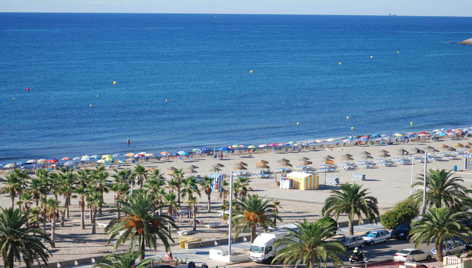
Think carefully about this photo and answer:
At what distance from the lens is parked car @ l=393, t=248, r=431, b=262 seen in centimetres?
3209

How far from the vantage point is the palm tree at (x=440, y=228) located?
31766 mm

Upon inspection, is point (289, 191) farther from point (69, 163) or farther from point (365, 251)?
point (69, 163)

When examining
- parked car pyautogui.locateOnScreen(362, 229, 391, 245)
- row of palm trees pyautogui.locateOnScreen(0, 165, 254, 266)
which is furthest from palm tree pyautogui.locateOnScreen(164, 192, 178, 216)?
parked car pyautogui.locateOnScreen(362, 229, 391, 245)

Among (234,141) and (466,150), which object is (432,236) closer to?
(466,150)

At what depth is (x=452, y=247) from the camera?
3384 cm

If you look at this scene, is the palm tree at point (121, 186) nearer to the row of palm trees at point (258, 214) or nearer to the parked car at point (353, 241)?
the row of palm trees at point (258, 214)

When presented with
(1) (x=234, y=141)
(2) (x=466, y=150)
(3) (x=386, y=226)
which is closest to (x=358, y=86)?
(1) (x=234, y=141)

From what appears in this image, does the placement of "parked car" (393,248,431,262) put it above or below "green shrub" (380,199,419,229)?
below

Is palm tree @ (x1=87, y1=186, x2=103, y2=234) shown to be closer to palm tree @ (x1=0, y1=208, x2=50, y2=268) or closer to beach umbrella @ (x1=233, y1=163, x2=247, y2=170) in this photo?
palm tree @ (x1=0, y1=208, x2=50, y2=268)

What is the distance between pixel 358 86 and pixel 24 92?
192 ft

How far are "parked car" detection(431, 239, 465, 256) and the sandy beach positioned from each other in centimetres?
1171

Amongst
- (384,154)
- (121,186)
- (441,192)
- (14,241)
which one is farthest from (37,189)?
(384,154)

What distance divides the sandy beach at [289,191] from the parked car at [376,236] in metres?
8.26

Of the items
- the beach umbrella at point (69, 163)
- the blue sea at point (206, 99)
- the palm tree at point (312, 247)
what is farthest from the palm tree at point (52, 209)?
the blue sea at point (206, 99)
